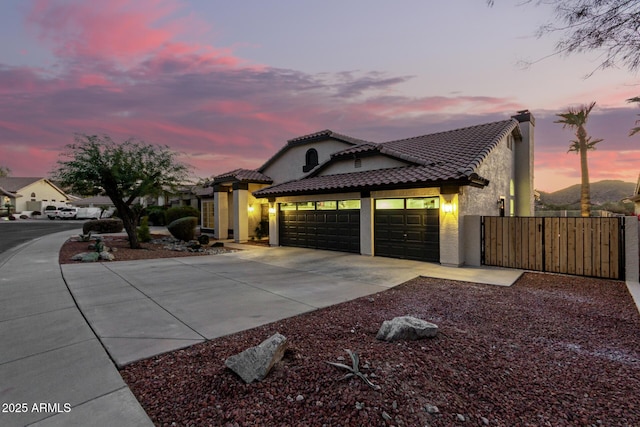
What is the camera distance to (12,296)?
19.9 ft

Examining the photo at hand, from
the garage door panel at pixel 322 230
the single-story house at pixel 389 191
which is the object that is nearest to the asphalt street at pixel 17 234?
the single-story house at pixel 389 191

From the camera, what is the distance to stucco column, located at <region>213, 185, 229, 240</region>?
19.3 meters

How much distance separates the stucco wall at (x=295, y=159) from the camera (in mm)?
16766

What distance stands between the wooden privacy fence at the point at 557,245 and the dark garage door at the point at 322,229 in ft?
16.8

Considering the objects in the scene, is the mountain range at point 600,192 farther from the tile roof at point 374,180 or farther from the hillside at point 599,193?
the tile roof at point 374,180

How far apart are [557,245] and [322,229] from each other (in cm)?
883

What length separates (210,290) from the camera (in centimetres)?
662

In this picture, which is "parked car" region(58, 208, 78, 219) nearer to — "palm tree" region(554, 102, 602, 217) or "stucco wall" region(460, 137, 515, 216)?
"stucco wall" region(460, 137, 515, 216)

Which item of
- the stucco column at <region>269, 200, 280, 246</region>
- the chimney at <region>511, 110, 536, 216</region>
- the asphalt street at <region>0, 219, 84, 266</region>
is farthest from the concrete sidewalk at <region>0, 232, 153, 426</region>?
the chimney at <region>511, 110, 536, 216</region>

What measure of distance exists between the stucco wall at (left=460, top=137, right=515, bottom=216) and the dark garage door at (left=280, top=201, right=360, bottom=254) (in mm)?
4356

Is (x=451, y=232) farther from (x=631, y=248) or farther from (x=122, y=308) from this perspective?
(x=122, y=308)

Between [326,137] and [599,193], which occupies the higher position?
[326,137]

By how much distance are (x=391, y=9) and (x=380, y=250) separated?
813 centimetres

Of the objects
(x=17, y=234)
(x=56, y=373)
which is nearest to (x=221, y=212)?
(x=17, y=234)
